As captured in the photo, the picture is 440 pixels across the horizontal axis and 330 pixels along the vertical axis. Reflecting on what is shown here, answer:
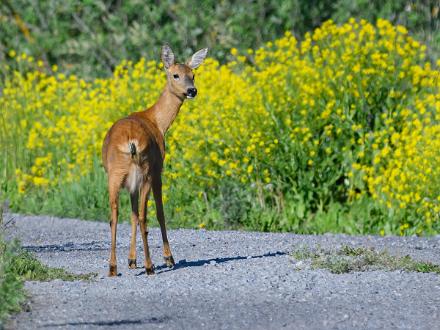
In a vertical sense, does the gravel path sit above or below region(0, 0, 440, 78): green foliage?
below

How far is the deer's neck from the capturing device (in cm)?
899

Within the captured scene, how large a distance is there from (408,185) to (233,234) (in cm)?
204

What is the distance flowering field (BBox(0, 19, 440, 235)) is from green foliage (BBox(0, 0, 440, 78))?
12.1 feet

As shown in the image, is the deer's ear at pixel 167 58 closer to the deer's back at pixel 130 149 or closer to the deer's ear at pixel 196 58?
the deer's ear at pixel 196 58

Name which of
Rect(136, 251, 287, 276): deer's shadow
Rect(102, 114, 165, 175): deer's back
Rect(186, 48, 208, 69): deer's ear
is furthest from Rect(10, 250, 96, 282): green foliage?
Rect(186, 48, 208, 69): deer's ear

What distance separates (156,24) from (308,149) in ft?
21.4

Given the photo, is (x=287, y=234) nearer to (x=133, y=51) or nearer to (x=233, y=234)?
(x=233, y=234)

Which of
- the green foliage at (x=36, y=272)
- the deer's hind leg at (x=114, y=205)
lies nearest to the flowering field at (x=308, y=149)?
the deer's hind leg at (x=114, y=205)

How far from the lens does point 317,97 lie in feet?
41.4

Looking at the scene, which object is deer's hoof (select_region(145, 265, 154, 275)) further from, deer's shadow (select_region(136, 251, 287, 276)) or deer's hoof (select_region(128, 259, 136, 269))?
deer's hoof (select_region(128, 259, 136, 269))

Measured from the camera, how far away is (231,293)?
7438mm

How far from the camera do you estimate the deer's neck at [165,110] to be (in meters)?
8.99

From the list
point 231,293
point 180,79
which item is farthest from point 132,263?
point 180,79

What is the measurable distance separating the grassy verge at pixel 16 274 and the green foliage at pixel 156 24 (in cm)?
936
